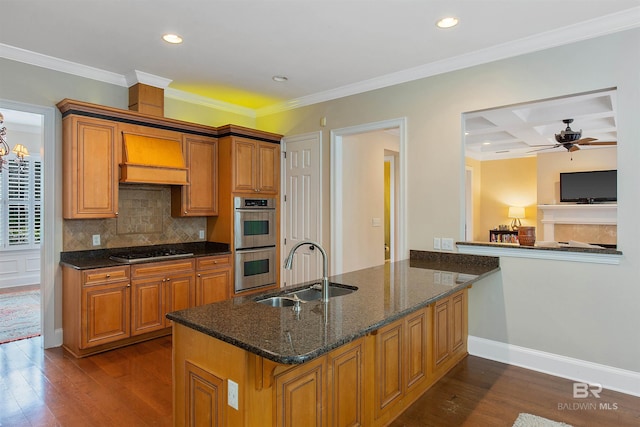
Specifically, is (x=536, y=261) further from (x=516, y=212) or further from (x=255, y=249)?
(x=516, y=212)

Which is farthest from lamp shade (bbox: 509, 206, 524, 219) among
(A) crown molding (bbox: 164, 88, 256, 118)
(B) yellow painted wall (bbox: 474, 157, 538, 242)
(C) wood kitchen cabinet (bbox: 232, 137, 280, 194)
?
(A) crown molding (bbox: 164, 88, 256, 118)

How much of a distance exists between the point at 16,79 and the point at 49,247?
1569 mm

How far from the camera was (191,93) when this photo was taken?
4555 mm

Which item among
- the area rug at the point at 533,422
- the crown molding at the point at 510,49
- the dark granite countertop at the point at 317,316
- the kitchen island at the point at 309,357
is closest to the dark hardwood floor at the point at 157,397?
the area rug at the point at 533,422

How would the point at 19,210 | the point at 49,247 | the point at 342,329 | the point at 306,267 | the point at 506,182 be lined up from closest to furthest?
the point at 342,329 < the point at 49,247 < the point at 306,267 < the point at 19,210 < the point at 506,182

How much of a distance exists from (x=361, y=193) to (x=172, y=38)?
2.85 metres

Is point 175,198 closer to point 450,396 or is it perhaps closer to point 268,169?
point 268,169

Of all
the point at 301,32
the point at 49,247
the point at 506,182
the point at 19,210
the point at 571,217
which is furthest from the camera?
the point at 506,182

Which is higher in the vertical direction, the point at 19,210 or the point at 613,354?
the point at 19,210

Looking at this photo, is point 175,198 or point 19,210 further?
point 19,210

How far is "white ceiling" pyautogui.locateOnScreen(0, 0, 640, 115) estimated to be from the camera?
2600 millimetres

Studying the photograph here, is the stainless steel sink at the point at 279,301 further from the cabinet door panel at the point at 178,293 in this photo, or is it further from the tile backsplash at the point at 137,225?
the tile backsplash at the point at 137,225

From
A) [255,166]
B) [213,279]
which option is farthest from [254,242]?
[255,166]

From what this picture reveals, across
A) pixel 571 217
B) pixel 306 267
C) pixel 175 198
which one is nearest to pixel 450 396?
pixel 306 267
